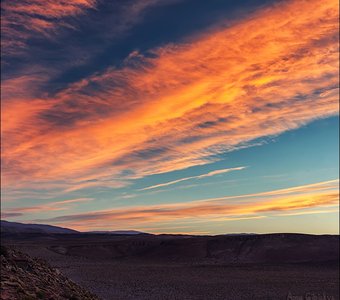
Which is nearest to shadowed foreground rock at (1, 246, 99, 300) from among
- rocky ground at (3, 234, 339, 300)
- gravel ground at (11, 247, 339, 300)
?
rocky ground at (3, 234, 339, 300)

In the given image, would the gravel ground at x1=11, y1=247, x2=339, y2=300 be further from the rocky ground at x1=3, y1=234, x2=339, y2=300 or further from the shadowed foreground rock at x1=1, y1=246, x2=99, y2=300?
the shadowed foreground rock at x1=1, y1=246, x2=99, y2=300

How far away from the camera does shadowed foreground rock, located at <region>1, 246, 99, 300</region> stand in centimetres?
1335

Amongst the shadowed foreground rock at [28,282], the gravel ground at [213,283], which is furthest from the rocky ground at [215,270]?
the shadowed foreground rock at [28,282]

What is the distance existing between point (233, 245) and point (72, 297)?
72291 millimetres

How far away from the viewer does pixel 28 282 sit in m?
15.3

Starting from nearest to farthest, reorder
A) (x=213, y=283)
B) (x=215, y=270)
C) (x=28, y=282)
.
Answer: (x=28, y=282)
(x=213, y=283)
(x=215, y=270)

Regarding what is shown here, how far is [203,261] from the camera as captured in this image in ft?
237

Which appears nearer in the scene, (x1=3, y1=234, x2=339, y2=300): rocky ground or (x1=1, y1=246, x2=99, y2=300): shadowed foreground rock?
(x1=1, y1=246, x2=99, y2=300): shadowed foreground rock

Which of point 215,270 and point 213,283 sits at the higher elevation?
point 215,270

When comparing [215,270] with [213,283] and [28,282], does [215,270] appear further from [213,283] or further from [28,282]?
[28,282]

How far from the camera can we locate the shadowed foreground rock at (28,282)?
13.4m

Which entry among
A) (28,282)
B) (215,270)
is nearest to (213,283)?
(215,270)

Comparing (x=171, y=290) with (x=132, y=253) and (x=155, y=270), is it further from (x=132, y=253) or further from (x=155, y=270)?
(x=132, y=253)

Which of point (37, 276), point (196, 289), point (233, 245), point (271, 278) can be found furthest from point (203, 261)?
point (37, 276)
